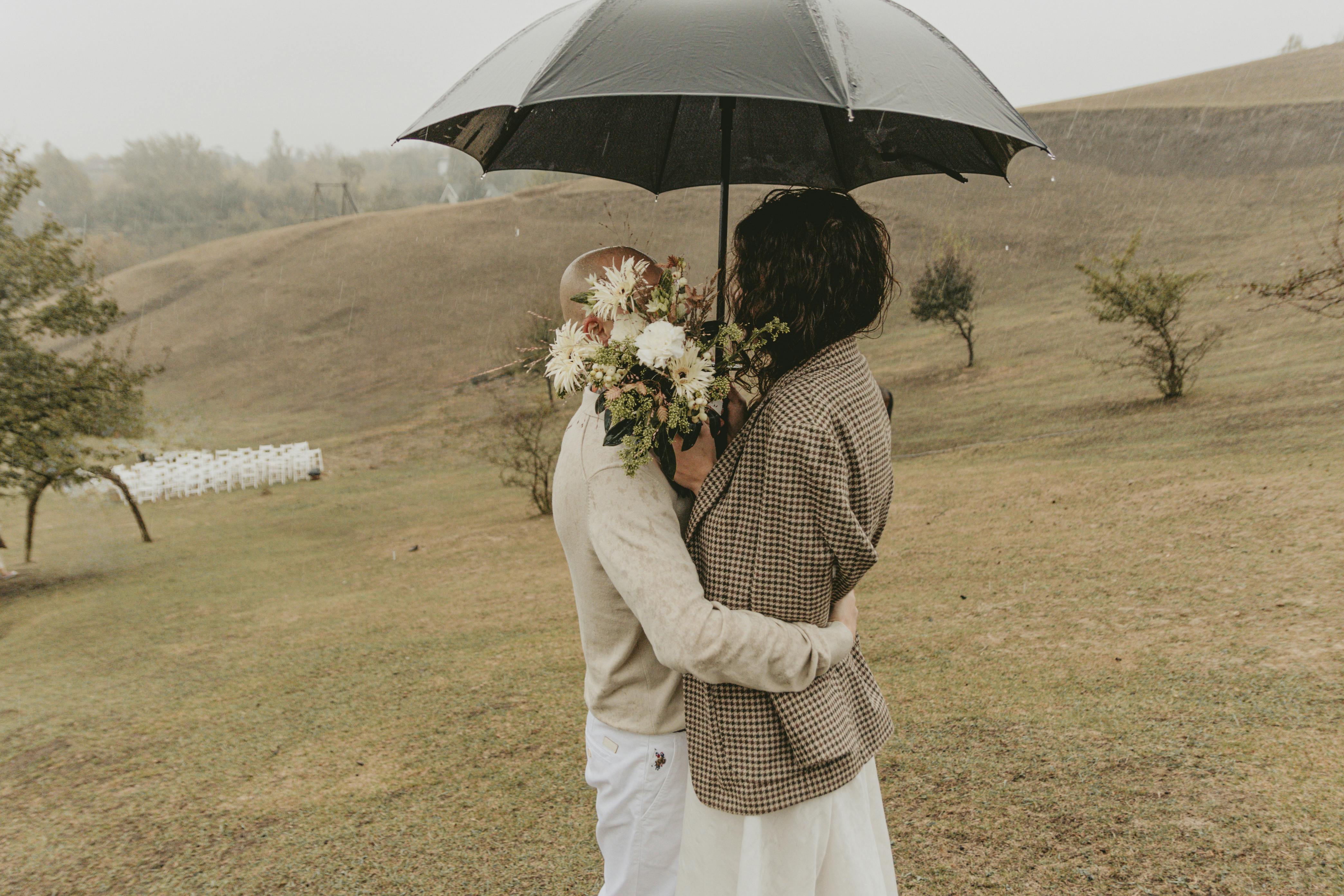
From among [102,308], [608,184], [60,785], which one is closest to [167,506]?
[102,308]

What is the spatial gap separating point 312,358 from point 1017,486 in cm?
3306

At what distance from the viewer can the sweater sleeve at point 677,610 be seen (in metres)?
1.46

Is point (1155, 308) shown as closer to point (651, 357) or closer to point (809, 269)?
point (809, 269)

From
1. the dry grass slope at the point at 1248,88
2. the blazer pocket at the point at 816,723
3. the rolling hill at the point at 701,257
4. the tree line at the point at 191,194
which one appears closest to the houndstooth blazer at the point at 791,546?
the blazer pocket at the point at 816,723

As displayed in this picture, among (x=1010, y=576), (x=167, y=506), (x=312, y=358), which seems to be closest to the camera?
(x=1010, y=576)

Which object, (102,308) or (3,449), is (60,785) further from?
(102,308)

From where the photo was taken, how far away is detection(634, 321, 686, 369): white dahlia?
1.54m

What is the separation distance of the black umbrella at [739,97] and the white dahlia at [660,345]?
366mm

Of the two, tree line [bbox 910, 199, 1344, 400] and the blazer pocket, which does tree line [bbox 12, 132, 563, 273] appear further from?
the blazer pocket

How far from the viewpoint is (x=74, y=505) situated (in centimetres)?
2217

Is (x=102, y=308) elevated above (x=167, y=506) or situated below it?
above

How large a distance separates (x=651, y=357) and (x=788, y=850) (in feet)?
3.19

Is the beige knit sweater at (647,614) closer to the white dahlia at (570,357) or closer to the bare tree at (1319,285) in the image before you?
the white dahlia at (570,357)

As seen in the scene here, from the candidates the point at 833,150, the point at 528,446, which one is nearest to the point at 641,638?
the point at 833,150
